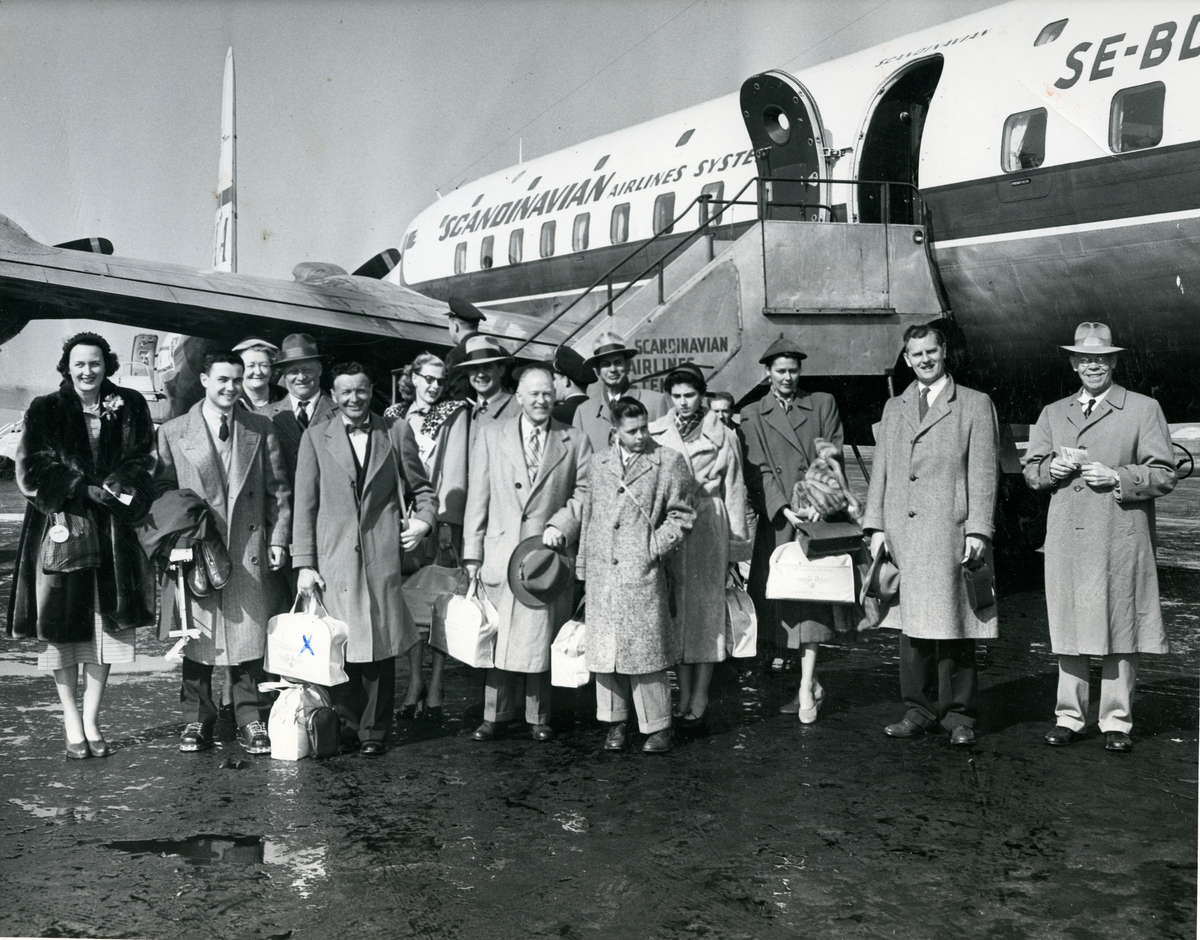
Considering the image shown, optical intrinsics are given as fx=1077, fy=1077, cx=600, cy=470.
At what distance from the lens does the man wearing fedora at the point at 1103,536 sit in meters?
4.96

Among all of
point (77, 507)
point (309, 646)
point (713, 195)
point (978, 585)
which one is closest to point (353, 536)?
point (309, 646)

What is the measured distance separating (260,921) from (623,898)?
1138mm

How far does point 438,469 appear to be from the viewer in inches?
233

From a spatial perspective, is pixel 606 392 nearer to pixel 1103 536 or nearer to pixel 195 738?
pixel 1103 536

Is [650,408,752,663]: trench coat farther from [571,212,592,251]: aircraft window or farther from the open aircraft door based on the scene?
[571,212,592,251]: aircraft window

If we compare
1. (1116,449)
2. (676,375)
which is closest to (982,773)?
(1116,449)

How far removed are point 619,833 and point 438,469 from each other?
2.50 m

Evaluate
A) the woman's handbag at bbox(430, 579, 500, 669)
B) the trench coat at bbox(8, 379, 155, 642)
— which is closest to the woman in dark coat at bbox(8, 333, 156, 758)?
the trench coat at bbox(8, 379, 155, 642)

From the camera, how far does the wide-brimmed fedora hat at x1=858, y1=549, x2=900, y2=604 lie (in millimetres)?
5426

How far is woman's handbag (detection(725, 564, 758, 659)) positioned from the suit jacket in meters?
2.24

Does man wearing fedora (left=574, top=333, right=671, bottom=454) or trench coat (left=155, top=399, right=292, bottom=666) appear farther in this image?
man wearing fedora (left=574, top=333, right=671, bottom=454)

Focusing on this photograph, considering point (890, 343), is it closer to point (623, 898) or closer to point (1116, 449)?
point (1116, 449)

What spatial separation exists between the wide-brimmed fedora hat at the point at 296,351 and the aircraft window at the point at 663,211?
689cm

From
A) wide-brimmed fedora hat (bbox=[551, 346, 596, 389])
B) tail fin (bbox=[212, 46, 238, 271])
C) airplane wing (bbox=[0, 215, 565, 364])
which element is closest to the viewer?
wide-brimmed fedora hat (bbox=[551, 346, 596, 389])
